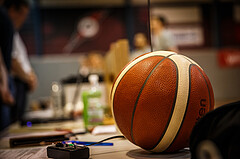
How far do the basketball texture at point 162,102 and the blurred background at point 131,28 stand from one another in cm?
745

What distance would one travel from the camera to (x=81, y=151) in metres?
0.92

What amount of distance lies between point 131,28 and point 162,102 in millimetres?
8172

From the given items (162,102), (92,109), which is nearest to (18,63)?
(92,109)

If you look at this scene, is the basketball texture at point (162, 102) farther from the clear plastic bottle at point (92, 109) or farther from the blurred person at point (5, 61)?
the blurred person at point (5, 61)

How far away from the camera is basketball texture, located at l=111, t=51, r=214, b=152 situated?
36.6 inches

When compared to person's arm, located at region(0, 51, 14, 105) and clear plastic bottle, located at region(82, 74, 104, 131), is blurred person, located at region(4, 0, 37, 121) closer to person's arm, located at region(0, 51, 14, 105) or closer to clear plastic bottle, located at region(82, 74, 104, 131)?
person's arm, located at region(0, 51, 14, 105)

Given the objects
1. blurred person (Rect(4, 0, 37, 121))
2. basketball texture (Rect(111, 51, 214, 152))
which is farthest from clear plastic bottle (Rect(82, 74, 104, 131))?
blurred person (Rect(4, 0, 37, 121))

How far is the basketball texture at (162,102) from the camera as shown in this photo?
93 cm

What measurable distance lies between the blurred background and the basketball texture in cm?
745

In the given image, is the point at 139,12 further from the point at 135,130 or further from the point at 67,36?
the point at 135,130

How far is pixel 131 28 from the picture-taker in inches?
353

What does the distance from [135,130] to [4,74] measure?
1445mm

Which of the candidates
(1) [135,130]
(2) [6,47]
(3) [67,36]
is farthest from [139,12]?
(1) [135,130]

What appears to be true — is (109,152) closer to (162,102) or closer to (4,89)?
(162,102)
